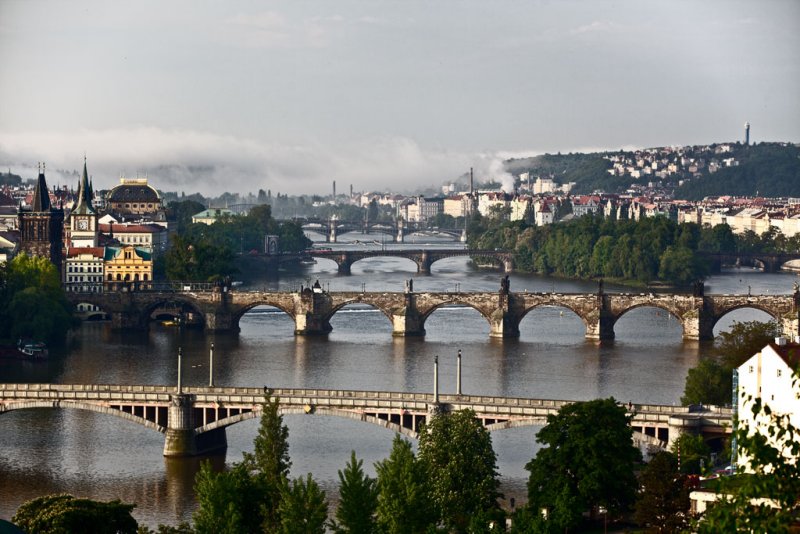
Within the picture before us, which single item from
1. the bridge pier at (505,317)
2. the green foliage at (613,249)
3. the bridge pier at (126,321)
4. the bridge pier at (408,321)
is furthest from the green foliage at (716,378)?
the green foliage at (613,249)

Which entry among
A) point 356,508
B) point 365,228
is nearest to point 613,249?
point 365,228

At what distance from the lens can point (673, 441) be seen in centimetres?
3381

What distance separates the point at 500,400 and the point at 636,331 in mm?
27298

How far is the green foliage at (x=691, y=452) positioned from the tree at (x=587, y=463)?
0.82 metres

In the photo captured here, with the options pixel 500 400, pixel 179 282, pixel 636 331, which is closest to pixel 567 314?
pixel 636 331

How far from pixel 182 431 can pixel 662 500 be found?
1345 centimetres

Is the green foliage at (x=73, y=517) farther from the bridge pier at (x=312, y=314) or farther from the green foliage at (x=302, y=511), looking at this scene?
the bridge pier at (x=312, y=314)

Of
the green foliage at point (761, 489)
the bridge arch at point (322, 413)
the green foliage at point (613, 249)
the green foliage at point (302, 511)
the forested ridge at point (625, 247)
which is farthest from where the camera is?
the forested ridge at point (625, 247)

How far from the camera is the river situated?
3581 cm

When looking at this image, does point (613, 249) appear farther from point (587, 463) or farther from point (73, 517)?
point (73, 517)

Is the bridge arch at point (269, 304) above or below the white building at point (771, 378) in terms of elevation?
A: below

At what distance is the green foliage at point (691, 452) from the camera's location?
102ft

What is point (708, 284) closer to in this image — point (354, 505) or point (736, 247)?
point (736, 247)

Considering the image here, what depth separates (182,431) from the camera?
124ft
